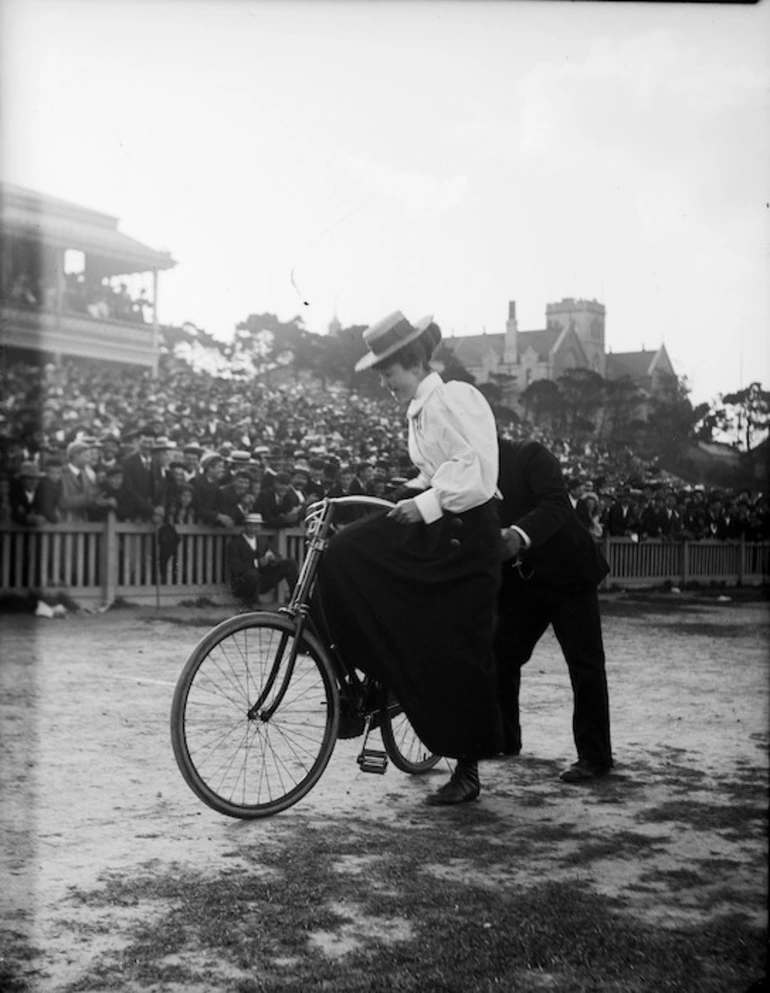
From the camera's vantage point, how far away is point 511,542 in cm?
477

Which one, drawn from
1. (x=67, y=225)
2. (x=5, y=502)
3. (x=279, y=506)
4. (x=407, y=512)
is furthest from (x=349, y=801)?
(x=279, y=506)

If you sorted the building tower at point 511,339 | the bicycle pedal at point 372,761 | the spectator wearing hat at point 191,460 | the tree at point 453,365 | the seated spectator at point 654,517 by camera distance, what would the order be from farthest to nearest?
1. the spectator wearing hat at point 191,460
2. the seated spectator at point 654,517
3. the building tower at point 511,339
4. the tree at point 453,365
5. the bicycle pedal at point 372,761

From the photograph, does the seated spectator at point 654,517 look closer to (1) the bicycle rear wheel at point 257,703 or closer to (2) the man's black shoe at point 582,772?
(2) the man's black shoe at point 582,772

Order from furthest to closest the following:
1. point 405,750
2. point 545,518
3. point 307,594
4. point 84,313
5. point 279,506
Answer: point 84,313
point 279,506
point 405,750
point 545,518
point 307,594

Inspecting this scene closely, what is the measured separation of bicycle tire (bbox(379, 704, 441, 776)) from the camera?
5.02 meters

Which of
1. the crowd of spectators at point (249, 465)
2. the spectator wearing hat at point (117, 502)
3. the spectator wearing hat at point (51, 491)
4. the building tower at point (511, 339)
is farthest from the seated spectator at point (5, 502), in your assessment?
the building tower at point (511, 339)

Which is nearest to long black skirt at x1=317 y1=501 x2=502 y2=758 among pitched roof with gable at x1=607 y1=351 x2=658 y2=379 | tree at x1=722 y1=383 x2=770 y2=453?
tree at x1=722 y1=383 x2=770 y2=453

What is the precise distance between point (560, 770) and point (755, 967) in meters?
2.48

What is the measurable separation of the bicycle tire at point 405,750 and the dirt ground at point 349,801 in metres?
0.07

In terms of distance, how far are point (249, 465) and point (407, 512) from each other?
8.85m

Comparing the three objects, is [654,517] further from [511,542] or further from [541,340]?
[511,542]

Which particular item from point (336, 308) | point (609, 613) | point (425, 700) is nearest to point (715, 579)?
point (609, 613)

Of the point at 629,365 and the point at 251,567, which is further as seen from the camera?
the point at 251,567

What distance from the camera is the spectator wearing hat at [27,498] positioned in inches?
457
